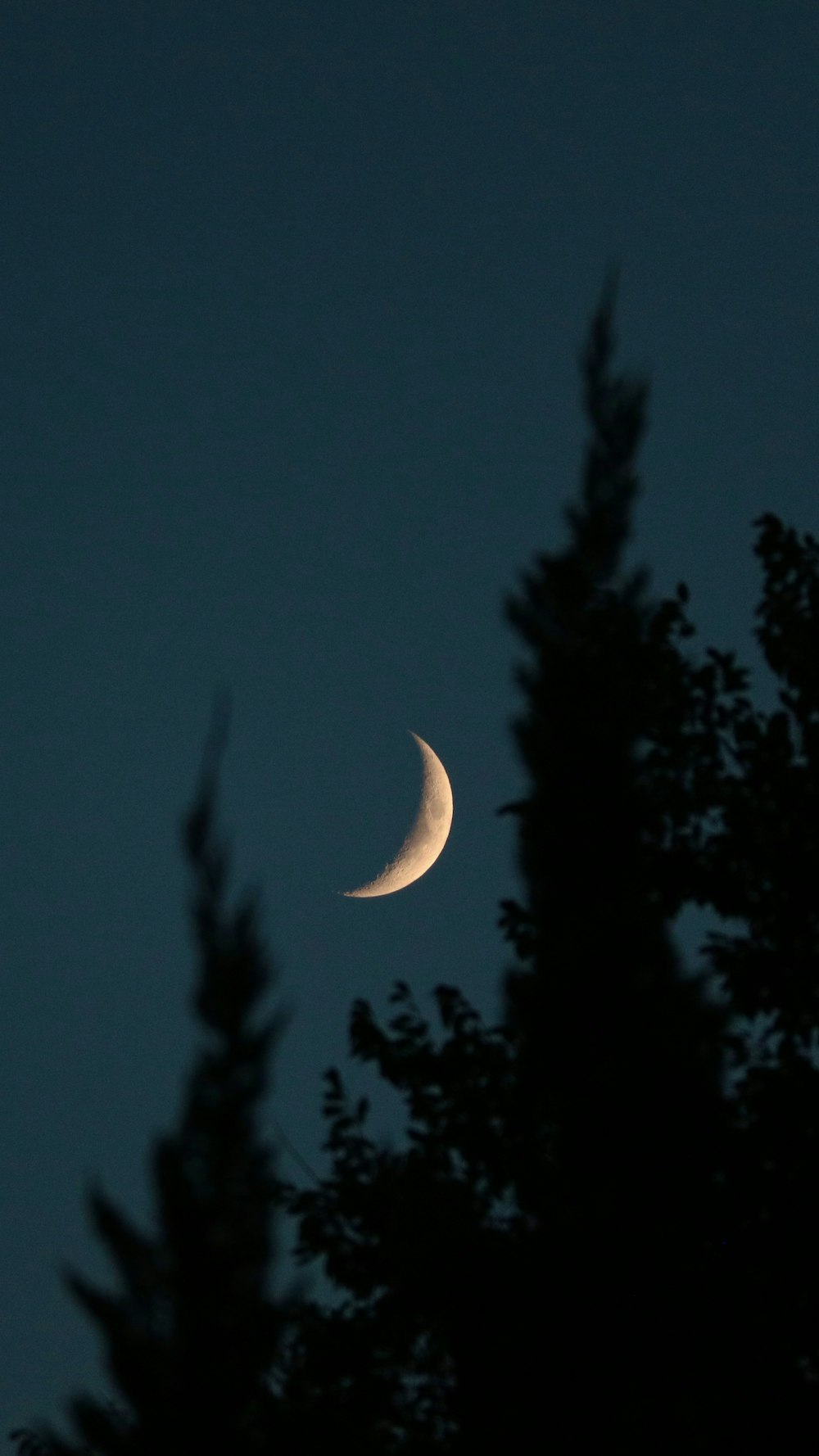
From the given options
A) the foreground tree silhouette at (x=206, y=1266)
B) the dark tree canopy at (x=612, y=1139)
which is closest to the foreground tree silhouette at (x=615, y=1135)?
the dark tree canopy at (x=612, y=1139)

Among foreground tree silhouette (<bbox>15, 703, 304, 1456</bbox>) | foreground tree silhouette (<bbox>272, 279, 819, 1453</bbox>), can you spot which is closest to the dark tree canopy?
foreground tree silhouette (<bbox>272, 279, 819, 1453</bbox>)

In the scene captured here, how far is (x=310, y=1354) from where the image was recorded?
32.9 feet

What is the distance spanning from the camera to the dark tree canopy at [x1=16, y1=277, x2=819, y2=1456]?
367 inches

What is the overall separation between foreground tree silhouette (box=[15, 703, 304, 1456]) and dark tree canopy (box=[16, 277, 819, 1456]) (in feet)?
6.85

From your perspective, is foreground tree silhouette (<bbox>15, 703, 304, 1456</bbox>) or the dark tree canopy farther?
the dark tree canopy

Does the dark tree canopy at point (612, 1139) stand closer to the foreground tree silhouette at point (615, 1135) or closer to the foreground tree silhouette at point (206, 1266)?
the foreground tree silhouette at point (615, 1135)

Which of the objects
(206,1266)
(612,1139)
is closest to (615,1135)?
(612,1139)

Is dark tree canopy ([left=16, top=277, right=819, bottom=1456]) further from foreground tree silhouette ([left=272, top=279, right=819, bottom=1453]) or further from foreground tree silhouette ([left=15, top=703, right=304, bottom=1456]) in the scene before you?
foreground tree silhouette ([left=15, top=703, right=304, bottom=1456])

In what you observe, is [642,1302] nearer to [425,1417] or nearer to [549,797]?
[425,1417]

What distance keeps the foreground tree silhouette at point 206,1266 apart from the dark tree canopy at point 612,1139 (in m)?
2.09

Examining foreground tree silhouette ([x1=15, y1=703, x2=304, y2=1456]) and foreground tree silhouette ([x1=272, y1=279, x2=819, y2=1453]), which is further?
→ foreground tree silhouette ([x1=272, y1=279, x2=819, y2=1453])

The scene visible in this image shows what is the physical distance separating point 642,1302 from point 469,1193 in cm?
149

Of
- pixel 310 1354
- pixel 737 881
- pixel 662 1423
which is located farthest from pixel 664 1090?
pixel 310 1354

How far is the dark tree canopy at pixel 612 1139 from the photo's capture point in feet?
30.6
